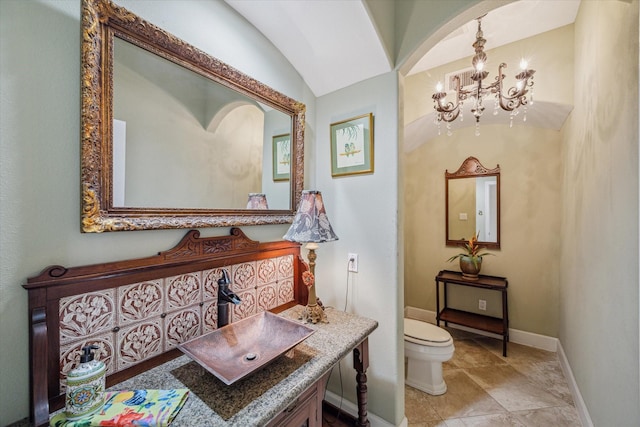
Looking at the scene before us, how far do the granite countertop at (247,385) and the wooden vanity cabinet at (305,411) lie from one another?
0.07 m

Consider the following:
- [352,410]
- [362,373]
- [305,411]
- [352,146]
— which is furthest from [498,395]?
[352,146]

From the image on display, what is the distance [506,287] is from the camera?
269 centimetres

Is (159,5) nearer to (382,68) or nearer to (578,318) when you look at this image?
(382,68)

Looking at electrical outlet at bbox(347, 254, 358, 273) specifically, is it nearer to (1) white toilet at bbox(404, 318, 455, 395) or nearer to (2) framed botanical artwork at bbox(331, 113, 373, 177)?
(2) framed botanical artwork at bbox(331, 113, 373, 177)

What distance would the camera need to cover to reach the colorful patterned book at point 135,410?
2.28ft

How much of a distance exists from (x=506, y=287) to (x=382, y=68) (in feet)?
8.53

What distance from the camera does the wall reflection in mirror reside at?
99cm

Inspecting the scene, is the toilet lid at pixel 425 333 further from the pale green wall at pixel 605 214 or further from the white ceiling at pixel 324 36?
the white ceiling at pixel 324 36

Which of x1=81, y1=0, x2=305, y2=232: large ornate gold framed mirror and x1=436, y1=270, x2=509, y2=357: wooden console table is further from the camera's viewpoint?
x1=436, y1=270, x2=509, y2=357: wooden console table

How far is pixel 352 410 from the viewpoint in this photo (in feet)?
5.61

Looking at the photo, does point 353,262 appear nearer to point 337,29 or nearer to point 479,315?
point 337,29

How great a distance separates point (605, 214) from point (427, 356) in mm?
1506

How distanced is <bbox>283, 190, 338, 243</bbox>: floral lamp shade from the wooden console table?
2.27 m

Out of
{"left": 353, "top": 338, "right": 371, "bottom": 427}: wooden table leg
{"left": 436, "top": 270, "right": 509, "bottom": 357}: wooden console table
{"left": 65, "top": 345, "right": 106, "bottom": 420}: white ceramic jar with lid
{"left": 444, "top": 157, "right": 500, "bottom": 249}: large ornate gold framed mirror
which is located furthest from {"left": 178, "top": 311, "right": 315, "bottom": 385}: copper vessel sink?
{"left": 444, "top": 157, "right": 500, "bottom": 249}: large ornate gold framed mirror
